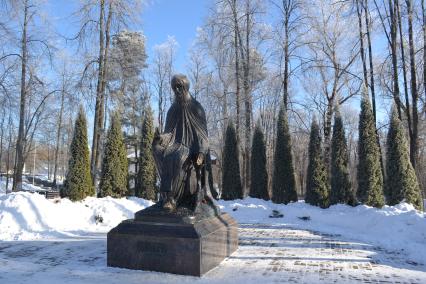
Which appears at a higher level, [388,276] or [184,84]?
[184,84]

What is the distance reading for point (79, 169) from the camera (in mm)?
15531

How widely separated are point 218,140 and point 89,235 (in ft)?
79.1

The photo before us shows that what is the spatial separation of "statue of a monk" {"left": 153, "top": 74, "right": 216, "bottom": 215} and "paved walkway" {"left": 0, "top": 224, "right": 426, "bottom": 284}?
121 centimetres

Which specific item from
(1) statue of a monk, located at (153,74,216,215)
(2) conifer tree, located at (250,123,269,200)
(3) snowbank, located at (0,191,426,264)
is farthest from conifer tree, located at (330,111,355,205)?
(1) statue of a monk, located at (153,74,216,215)

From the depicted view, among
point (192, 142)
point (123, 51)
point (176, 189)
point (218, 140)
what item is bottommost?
point (176, 189)

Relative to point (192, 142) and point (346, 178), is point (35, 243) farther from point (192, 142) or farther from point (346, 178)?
point (346, 178)

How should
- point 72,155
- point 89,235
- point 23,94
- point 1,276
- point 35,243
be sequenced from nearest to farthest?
point 1,276 → point 35,243 → point 89,235 → point 72,155 → point 23,94

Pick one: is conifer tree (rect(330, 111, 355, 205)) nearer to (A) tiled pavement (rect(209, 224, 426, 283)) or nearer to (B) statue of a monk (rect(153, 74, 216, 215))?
(A) tiled pavement (rect(209, 224, 426, 283))

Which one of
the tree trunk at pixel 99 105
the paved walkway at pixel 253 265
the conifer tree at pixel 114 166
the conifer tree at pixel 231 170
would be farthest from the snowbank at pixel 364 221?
the tree trunk at pixel 99 105

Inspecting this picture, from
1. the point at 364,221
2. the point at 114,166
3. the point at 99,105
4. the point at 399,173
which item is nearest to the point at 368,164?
the point at 399,173

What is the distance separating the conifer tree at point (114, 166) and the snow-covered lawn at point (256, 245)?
88.9 inches

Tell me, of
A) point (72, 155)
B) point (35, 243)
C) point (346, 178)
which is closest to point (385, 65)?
point (346, 178)

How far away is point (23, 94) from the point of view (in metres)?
18.2

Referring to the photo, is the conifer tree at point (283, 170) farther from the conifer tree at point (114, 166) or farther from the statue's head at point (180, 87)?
the statue's head at point (180, 87)
